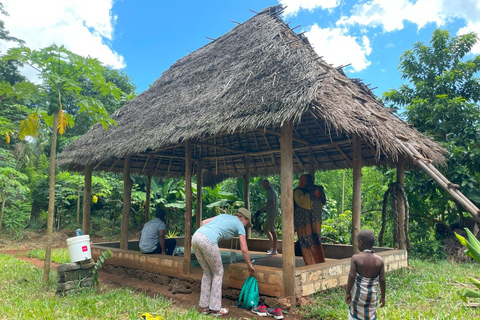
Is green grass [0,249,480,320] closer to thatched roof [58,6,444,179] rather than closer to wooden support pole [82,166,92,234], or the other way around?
thatched roof [58,6,444,179]

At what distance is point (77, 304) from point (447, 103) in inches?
381

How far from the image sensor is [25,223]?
15094 mm

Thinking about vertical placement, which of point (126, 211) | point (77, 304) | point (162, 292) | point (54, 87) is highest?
point (54, 87)

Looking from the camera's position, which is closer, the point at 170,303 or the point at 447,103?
the point at 170,303

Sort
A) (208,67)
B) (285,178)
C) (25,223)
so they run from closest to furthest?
1. (285,178)
2. (208,67)
3. (25,223)

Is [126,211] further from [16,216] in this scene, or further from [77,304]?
[16,216]

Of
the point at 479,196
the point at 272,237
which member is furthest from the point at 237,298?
the point at 479,196

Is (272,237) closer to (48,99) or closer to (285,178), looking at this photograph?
(285,178)

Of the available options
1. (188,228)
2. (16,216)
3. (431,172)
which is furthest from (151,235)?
(16,216)

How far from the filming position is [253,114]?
4.85m

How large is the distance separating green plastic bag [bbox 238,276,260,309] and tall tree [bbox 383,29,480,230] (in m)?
6.43

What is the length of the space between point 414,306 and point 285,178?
7.46ft

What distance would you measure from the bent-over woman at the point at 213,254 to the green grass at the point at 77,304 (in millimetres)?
245

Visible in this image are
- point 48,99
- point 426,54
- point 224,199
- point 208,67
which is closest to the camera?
point 48,99
